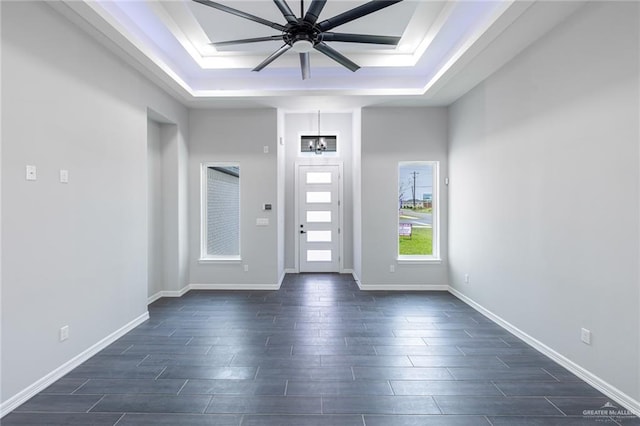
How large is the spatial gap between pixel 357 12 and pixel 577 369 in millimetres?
3412

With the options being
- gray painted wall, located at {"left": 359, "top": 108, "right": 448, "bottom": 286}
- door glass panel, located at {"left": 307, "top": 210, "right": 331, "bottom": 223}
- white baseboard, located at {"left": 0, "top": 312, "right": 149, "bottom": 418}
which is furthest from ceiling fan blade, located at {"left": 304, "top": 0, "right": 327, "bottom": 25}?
door glass panel, located at {"left": 307, "top": 210, "right": 331, "bottom": 223}

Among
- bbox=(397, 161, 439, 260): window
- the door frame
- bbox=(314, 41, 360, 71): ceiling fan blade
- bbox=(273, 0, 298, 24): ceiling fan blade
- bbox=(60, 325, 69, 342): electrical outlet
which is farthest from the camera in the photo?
the door frame

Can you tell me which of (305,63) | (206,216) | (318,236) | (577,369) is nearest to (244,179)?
(206,216)

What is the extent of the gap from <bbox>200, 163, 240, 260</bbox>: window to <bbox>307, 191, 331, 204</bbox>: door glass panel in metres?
1.58

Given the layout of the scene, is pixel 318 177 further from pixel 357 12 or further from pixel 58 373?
pixel 58 373

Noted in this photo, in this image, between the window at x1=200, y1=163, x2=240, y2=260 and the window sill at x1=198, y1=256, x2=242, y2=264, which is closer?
the window sill at x1=198, y1=256, x2=242, y2=264

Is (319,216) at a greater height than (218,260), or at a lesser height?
greater

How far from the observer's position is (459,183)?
445 centimetres

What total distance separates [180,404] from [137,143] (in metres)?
2.87

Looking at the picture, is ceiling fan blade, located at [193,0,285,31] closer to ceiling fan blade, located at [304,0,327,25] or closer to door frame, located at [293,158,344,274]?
ceiling fan blade, located at [304,0,327,25]

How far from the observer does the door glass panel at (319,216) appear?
237 inches

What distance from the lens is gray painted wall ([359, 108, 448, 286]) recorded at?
4.83 metres

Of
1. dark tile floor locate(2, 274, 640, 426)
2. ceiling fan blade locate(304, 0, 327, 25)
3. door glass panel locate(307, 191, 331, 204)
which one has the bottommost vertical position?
dark tile floor locate(2, 274, 640, 426)

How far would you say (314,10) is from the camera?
224cm
